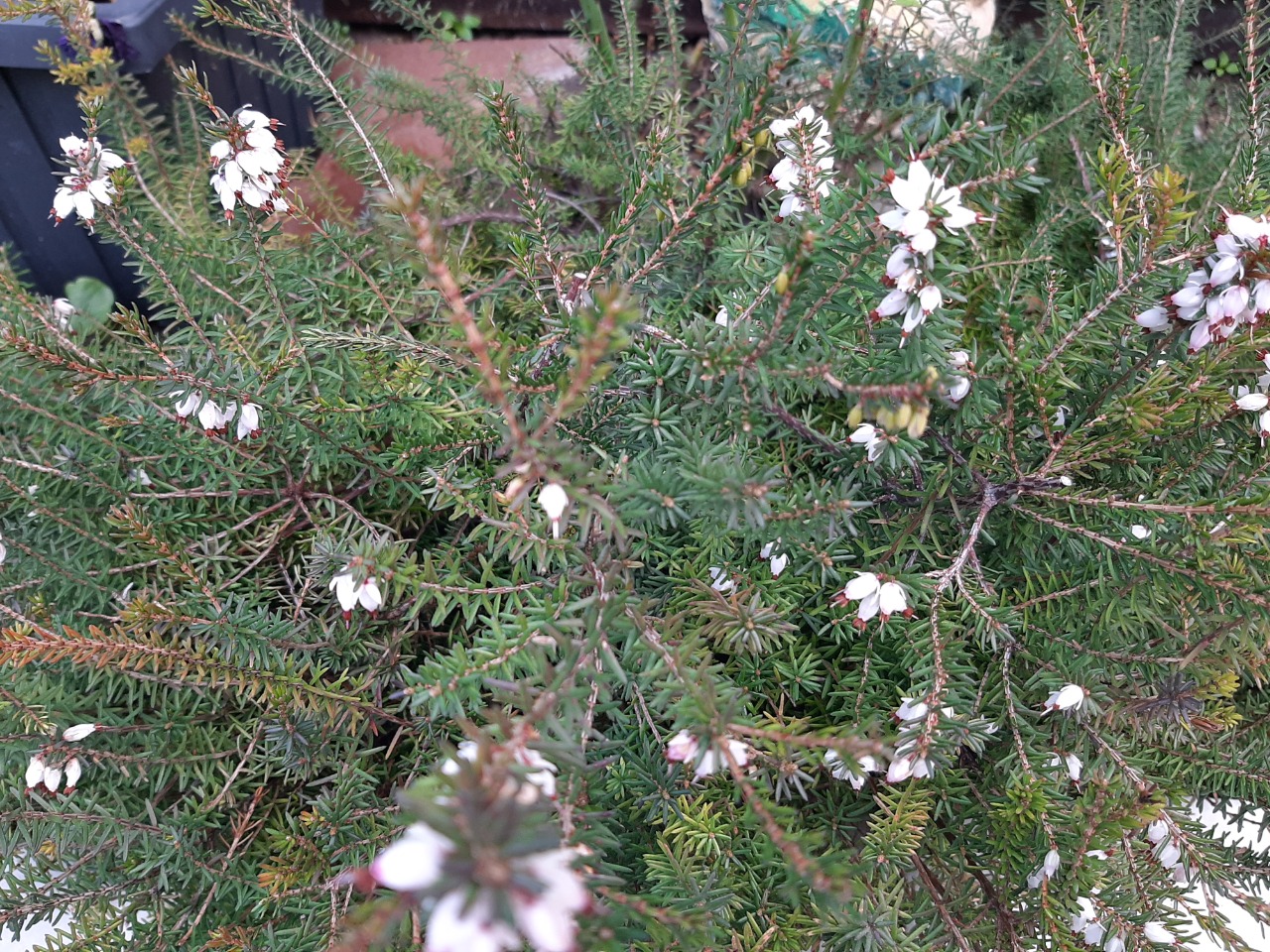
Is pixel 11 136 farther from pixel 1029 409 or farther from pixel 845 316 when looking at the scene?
pixel 1029 409

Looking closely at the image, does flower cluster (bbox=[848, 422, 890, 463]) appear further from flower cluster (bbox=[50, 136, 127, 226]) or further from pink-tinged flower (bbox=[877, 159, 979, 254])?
flower cluster (bbox=[50, 136, 127, 226])

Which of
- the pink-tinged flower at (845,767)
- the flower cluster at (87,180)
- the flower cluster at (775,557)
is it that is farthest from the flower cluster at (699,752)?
the flower cluster at (87,180)

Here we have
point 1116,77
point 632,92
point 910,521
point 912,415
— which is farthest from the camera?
point 632,92

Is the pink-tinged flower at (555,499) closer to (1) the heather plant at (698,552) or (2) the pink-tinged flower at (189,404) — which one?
(1) the heather plant at (698,552)

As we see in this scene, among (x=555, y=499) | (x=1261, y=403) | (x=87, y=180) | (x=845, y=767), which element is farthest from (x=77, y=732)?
(x=1261, y=403)

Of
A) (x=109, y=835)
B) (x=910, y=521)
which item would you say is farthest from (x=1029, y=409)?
(x=109, y=835)

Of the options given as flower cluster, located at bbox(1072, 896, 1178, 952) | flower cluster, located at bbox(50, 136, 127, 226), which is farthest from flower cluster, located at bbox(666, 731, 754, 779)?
flower cluster, located at bbox(50, 136, 127, 226)
